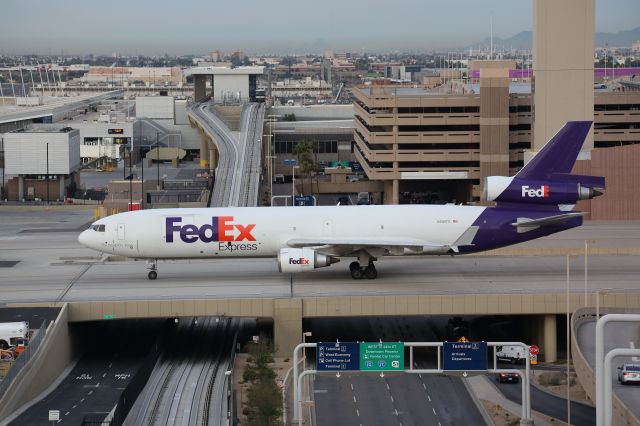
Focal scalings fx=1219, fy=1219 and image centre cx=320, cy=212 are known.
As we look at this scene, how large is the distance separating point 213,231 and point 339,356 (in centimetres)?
2602

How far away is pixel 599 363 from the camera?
91.3 ft

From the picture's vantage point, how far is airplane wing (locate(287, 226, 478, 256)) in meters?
73.9

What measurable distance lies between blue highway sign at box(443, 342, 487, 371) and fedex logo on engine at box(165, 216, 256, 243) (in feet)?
85.7

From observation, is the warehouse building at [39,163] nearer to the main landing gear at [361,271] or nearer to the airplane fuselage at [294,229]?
the airplane fuselage at [294,229]

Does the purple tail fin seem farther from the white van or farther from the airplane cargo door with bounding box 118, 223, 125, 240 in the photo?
the airplane cargo door with bounding box 118, 223, 125, 240

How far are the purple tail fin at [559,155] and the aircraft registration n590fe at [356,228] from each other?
0.06 m

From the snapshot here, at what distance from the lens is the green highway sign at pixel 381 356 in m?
50.3

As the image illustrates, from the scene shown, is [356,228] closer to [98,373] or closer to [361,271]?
[361,271]

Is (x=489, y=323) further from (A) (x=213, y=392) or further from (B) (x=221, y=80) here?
(B) (x=221, y=80)

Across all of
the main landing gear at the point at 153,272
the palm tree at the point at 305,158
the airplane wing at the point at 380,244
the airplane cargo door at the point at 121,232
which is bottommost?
the main landing gear at the point at 153,272

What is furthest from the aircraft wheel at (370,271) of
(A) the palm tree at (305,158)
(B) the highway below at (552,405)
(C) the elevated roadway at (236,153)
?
(A) the palm tree at (305,158)

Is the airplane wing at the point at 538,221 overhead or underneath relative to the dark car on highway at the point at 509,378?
overhead

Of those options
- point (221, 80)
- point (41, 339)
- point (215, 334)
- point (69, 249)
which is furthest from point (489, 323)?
point (221, 80)

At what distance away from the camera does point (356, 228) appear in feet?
246
